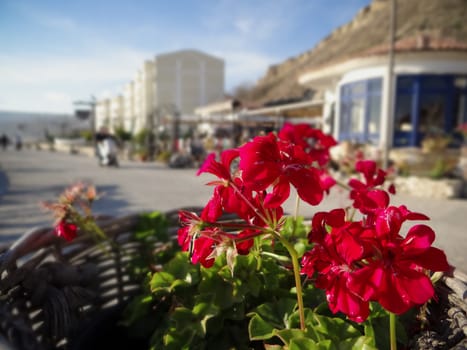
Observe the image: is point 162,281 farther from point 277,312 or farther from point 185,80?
point 185,80

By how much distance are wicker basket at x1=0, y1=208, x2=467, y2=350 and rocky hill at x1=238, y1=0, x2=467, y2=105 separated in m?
23.2

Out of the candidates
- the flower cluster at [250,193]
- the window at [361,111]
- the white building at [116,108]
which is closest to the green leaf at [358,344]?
the flower cluster at [250,193]

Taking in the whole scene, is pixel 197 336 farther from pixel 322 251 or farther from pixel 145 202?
pixel 145 202

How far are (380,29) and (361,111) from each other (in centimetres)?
4013

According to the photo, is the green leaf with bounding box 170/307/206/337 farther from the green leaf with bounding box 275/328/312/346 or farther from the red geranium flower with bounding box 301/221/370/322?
the red geranium flower with bounding box 301/221/370/322

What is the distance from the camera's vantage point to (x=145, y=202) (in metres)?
6.02

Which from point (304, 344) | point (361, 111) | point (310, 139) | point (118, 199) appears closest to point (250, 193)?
point (304, 344)

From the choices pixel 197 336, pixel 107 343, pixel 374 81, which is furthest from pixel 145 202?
pixel 374 81

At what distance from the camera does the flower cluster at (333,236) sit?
533 millimetres

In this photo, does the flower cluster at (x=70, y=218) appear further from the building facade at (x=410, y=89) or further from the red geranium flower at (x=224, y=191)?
the building facade at (x=410, y=89)

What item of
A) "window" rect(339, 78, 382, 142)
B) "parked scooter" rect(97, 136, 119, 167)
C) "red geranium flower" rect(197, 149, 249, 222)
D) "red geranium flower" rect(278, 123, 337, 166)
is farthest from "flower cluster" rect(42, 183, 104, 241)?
"parked scooter" rect(97, 136, 119, 167)

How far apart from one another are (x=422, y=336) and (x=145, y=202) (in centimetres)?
565

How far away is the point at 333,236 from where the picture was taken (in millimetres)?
584

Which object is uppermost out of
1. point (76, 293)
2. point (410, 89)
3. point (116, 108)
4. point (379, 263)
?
point (116, 108)
